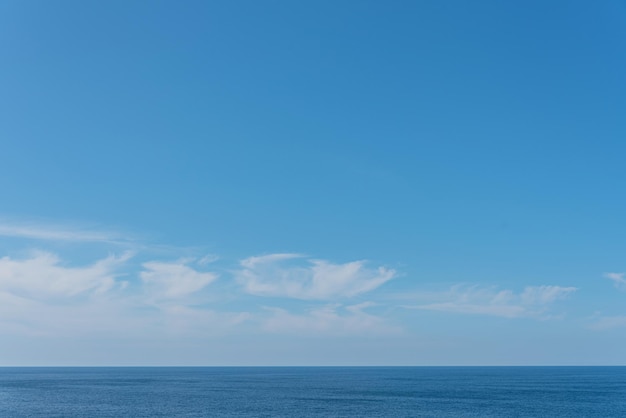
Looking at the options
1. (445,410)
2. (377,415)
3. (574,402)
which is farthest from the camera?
(574,402)

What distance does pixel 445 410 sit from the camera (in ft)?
345

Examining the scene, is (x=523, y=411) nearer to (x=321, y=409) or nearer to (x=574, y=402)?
(x=574, y=402)

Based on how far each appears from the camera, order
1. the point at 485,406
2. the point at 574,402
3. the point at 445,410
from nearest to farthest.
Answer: the point at 445,410 < the point at 485,406 < the point at 574,402

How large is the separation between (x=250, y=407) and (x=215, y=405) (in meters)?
8.04

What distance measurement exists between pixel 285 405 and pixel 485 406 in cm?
3729

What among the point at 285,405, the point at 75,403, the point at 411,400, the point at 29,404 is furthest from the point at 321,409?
Answer: the point at 29,404

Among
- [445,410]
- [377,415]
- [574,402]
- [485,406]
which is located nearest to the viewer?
[377,415]

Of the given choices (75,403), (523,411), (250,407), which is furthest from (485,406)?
(75,403)

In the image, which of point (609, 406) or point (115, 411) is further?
point (609, 406)

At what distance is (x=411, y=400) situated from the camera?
12781 centimetres

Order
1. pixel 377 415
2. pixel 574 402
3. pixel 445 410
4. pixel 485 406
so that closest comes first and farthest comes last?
pixel 377 415 → pixel 445 410 → pixel 485 406 → pixel 574 402

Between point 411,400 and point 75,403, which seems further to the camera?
point 411,400

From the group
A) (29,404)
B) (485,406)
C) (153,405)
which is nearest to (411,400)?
(485,406)

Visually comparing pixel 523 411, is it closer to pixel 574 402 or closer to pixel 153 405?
pixel 574 402
